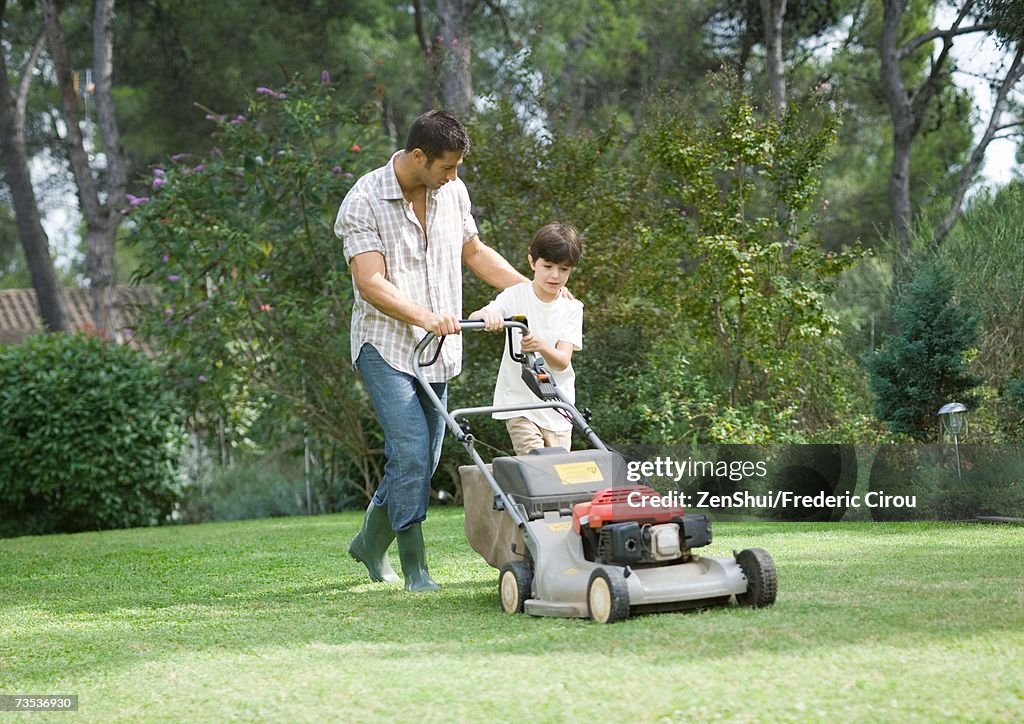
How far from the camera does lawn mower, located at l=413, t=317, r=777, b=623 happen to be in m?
4.18

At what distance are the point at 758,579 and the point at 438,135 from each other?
2.05 meters

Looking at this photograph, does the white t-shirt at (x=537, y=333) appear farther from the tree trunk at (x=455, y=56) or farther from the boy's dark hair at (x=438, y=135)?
the tree trunk at (x=455, y=56)

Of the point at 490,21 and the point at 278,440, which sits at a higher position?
the point at 490,21

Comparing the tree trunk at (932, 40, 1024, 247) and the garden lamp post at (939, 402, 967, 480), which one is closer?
the garden lamp post at (939, 402, 967, 480)

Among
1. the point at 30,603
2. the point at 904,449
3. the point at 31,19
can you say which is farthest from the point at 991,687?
the point at 31,19

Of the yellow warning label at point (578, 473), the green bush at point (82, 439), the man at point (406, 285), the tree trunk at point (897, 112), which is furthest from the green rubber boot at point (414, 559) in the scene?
the tree trunk at point (897, 112)

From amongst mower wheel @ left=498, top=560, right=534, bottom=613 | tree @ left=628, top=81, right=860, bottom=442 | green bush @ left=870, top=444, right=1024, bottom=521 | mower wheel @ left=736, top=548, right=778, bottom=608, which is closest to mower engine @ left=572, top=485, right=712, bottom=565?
mower wheel @ left=736, top=548, right=778, bottom=608

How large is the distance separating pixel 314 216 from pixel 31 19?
1528 centimetres

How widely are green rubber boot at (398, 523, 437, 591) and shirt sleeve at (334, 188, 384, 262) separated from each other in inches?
44.1

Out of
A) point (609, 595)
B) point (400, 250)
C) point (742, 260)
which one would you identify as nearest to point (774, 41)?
point (742, 260)

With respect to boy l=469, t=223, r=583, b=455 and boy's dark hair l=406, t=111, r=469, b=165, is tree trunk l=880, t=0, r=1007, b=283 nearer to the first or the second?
boy l=469, t=223, r=583, b=455

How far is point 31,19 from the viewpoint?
23.5 m

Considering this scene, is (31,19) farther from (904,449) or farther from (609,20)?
(904,449)

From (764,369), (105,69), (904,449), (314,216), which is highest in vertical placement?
(105,69)
